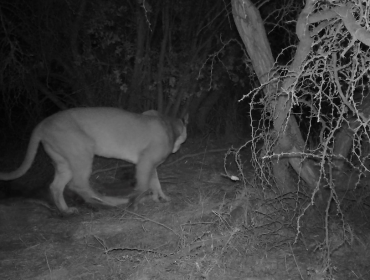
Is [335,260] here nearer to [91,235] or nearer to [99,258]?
[99,258]

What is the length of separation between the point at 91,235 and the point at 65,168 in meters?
1.35

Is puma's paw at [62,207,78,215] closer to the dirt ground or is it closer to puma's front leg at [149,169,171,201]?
the dirt ground

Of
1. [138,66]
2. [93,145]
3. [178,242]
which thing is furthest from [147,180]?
[138,66]

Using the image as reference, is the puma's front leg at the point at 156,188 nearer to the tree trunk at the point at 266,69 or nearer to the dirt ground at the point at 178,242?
the dirt ground at the point at 178,242

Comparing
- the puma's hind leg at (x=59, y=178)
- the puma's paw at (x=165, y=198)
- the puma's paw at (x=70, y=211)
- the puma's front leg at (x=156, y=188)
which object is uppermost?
the puma's hind leg at (x=59, y=178)

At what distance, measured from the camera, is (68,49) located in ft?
23.3

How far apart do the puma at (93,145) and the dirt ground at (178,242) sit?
0.84 feet

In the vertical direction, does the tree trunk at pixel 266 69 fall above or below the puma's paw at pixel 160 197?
above

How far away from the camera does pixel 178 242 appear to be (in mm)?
3916

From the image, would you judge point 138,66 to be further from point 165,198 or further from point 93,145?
point 165,198

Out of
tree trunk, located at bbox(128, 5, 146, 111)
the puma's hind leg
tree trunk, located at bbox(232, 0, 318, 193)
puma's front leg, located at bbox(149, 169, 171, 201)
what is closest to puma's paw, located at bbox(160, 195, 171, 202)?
puma's front leg, located at bbox(149, 169, 171, 201)

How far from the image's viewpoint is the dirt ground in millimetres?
3588

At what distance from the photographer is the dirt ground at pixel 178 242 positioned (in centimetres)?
359

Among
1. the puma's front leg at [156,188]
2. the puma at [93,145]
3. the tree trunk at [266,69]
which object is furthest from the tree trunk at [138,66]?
the tree trunk at [266,69]
